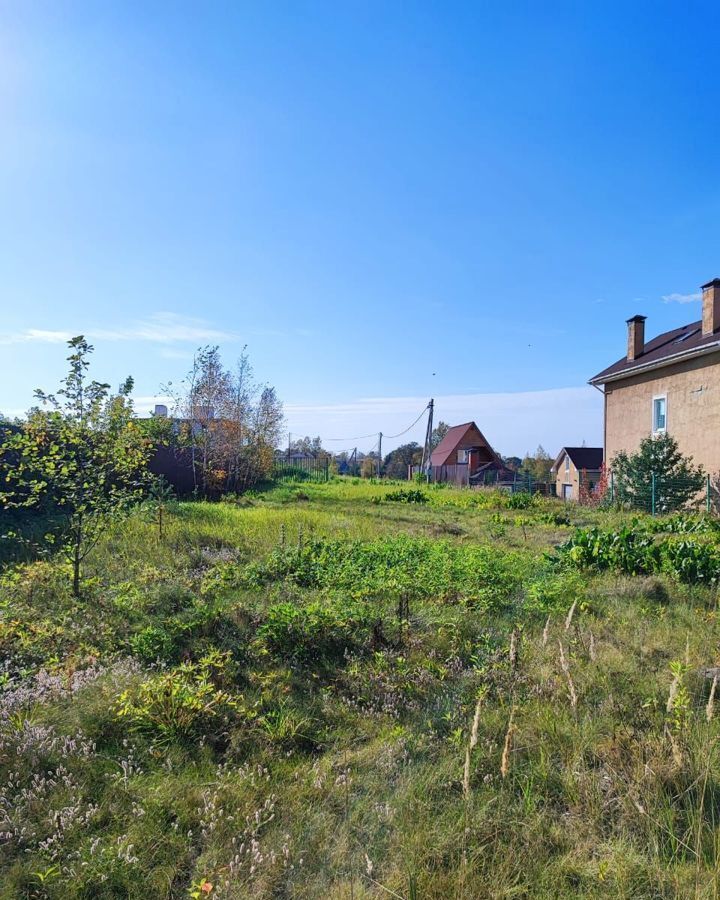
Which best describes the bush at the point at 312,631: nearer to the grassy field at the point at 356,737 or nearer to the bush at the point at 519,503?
the grassy field at the point at 356,737

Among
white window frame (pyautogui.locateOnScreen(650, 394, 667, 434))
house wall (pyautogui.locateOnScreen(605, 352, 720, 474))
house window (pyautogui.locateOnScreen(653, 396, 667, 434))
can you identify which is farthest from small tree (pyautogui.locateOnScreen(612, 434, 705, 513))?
house window (pyautogui.locateOnScreen(653, 396, 667, 434))

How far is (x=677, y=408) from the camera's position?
54.6 ft

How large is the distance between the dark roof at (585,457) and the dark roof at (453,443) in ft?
15.6

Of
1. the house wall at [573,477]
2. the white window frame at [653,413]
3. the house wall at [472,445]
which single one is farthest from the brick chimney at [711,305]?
the house wall at [472,445]

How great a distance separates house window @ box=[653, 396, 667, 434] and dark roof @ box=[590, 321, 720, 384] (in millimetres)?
1173

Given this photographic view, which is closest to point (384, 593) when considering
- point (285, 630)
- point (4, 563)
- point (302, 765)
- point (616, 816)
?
point (285, 630)

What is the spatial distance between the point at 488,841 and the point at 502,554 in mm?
4890

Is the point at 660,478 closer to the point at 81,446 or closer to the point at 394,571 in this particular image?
the point at 394,571

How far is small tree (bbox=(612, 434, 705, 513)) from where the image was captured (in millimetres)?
14594

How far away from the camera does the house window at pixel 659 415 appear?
17328 mm

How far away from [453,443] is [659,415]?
16.6m

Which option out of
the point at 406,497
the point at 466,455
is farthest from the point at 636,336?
the point at 466,455

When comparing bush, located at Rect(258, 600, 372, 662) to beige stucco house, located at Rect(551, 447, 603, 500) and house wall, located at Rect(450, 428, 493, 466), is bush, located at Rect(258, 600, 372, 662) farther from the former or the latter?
house wall, located at Rect(450, 428, 493, 466)

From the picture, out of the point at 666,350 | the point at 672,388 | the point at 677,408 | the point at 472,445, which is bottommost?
the point at 472,445
